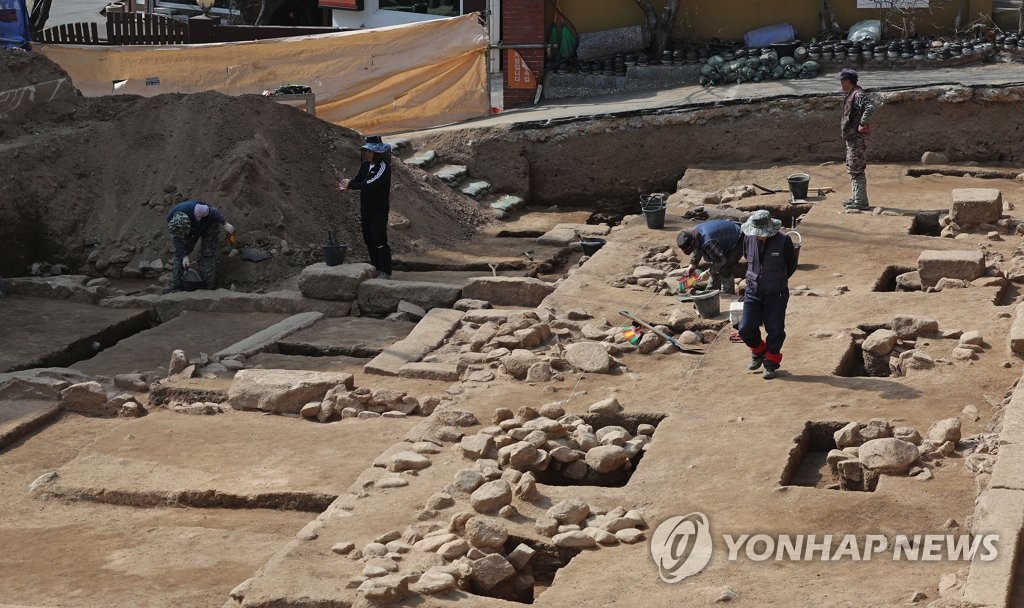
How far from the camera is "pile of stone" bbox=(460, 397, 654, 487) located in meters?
7.31

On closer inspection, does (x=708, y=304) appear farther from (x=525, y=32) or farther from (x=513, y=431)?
(x=525, y=32)

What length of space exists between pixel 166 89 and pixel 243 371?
32.4ft

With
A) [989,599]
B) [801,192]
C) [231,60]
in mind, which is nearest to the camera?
[989,599]

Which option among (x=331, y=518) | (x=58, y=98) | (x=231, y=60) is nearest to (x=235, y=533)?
(x=331, y=518)

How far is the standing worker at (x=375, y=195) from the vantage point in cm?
1248

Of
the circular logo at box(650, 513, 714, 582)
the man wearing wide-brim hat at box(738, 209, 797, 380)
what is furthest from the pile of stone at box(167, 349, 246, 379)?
the circular logo at box(650, 513, 714, 582)

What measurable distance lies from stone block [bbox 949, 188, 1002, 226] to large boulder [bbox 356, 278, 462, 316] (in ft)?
16.7

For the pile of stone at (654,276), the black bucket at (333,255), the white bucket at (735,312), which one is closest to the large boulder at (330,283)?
the black bucket at (333,255)

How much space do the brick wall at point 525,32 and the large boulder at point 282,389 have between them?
422 inches

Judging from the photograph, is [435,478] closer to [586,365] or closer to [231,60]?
[586,365]

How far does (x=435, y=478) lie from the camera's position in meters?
7.23

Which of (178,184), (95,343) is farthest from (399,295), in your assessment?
(178,184)

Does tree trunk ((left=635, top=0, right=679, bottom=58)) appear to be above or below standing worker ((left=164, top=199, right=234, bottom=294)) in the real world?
above

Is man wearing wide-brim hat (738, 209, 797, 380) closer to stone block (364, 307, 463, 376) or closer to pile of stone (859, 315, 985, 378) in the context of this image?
pile of stone (859, 315, 985, 378)
